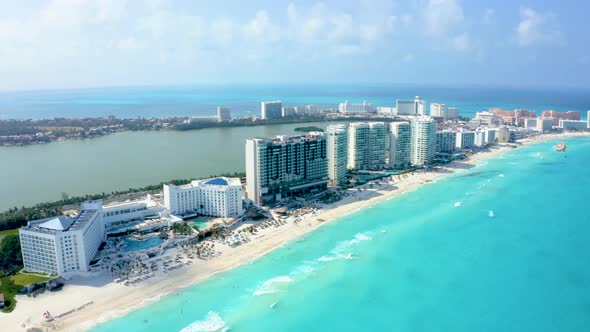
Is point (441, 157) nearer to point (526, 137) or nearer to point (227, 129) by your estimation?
point (526, 137)

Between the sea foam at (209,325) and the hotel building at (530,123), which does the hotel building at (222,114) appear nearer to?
the hotel building at (530,123)

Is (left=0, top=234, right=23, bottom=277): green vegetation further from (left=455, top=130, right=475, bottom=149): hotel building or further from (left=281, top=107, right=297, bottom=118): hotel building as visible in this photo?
(left=281, top=107, right=297, bottom=118): hotel building

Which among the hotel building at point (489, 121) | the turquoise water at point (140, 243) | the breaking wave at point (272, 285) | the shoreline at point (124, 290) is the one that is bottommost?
the breaking wave at point (272, 285)

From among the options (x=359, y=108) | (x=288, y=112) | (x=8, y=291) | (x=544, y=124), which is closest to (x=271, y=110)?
(x=288, y=112)

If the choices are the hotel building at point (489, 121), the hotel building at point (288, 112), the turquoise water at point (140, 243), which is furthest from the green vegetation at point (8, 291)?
the hotel building at point (288, 112)

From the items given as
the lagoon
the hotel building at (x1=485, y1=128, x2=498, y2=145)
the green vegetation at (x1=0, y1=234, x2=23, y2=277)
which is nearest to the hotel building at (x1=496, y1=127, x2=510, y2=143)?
the hotel building at (x1=485, y1=128, x2=498, y2=145)

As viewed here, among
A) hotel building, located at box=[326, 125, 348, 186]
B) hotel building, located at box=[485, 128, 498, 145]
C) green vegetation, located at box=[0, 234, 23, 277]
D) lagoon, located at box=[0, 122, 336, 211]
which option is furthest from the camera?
hotel building, located at box=[485, 128, 498, 145]
